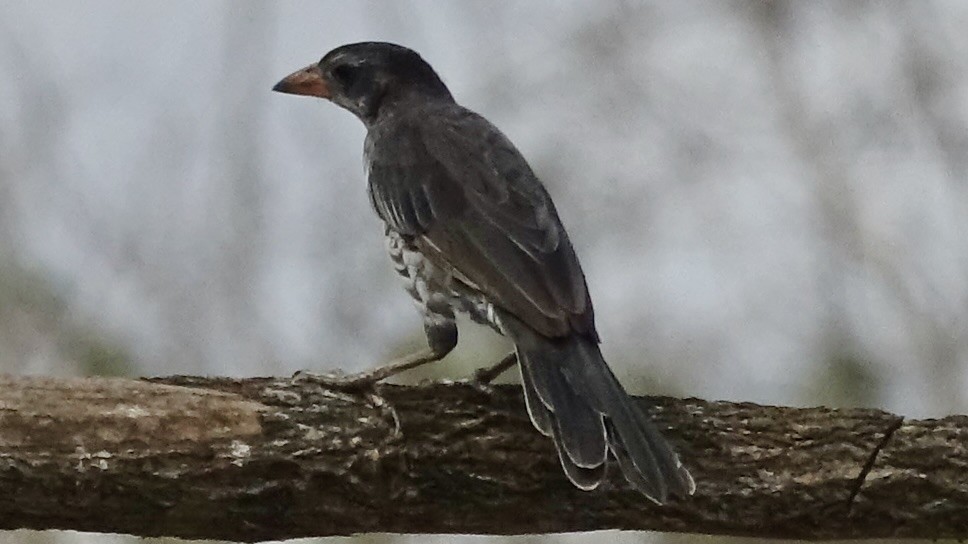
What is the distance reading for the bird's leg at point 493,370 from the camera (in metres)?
3.63

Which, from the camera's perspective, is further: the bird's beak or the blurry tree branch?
the bird's beak

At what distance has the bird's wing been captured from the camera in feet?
11.9

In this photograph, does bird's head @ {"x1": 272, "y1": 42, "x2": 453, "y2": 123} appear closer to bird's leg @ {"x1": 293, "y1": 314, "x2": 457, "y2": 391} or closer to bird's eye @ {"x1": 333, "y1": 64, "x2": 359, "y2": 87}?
bird's eye @ {"x1": 333, "y1": 64, "x2": 359, "y2": 87}

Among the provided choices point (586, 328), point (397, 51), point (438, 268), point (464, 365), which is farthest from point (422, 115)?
point (464, 365)

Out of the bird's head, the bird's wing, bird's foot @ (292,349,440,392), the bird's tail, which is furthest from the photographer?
the bird's head

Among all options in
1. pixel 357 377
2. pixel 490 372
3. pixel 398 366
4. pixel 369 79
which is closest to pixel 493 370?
pixel 490 372

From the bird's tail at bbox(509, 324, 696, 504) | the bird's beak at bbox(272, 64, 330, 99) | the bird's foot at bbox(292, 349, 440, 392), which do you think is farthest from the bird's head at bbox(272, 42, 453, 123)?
the bird's tail at bbox(509, 324, 696, 504)

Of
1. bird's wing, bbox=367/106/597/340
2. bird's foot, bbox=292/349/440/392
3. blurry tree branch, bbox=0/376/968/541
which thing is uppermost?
bird's wing, bbox=367/106/597/340

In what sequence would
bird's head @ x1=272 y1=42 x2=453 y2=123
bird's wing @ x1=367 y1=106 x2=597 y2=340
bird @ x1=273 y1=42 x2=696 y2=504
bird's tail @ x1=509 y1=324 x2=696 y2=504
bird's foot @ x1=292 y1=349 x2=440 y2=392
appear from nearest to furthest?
bird's tail @ x1=509 y1=324 x2=696 y2=504 → bird @ x1=273 y1=42 x2=696 y2=504 → bird's foot @ x1=292 y1=349 x2=440 y2=392 → bird's wing @ x1=367 y1=106 x2=597 y2=340 → bird's head @ x1=272 y1=42 x2=453 y2=123

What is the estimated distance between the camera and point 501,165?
14.1 ft

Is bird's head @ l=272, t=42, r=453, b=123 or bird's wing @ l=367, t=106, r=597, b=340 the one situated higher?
bird's head @ l=272, t=42, r=453, b=123

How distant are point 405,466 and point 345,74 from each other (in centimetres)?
228

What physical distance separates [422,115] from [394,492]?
1.84 m

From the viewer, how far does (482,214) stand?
399 centimetres
